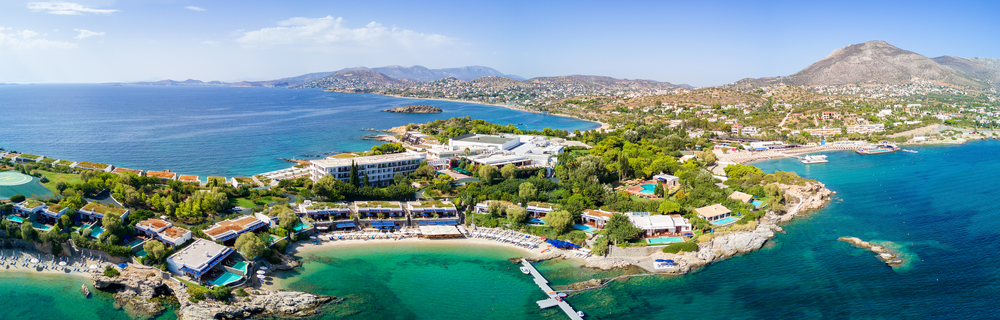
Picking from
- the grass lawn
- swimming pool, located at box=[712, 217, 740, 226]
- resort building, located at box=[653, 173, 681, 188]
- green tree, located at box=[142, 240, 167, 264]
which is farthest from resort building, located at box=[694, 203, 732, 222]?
the grass lawn

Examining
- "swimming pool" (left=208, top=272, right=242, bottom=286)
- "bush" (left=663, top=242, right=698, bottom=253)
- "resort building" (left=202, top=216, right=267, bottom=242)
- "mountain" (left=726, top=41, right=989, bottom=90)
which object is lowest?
"swimming pool" (left=208, top=272, right=242, bottom=286)

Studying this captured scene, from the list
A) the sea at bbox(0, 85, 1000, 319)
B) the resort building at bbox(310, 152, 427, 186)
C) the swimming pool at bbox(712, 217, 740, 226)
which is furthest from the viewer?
the resort building at bbox(310, 152, 427, 186)

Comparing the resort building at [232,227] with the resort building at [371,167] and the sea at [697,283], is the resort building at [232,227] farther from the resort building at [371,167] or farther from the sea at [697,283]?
the resort building at [371,167]

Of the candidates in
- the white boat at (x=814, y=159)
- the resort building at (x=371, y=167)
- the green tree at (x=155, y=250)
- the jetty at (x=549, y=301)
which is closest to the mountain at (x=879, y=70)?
the white boat at (x=814, y=159)

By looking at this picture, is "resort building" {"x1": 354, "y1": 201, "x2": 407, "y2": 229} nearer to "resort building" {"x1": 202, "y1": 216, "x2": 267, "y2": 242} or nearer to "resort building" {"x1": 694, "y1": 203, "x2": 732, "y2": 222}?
"resort building" {"x1": 202, "y1": 216, "x2": 267, "y2": 242}

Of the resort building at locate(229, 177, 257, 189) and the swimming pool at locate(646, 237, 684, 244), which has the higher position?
the resort building at locate(229, 177, 257, 189)
